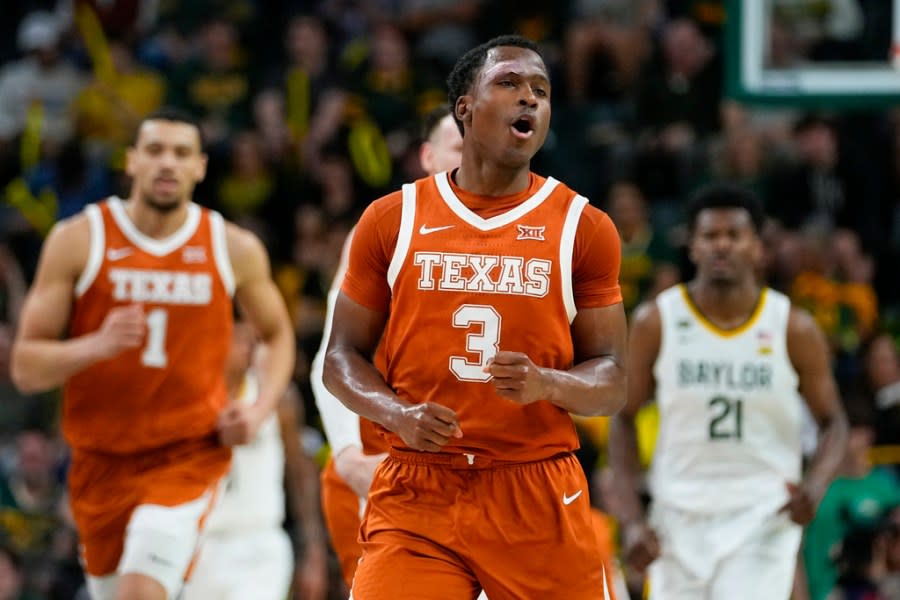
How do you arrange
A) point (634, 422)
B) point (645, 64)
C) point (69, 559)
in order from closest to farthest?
1. point (634, 422)
2. point (69, 559)
3. point (645, 64)

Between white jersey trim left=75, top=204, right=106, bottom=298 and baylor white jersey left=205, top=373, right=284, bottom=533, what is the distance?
Result: 5.70 feet

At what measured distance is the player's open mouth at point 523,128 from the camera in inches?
176

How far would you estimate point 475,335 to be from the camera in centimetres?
443

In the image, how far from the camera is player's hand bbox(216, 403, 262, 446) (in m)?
6.72

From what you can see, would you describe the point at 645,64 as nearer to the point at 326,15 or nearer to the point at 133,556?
the point at 326,15

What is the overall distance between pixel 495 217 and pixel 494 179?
138mm

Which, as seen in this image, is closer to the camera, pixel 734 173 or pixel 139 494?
pixel 139 494

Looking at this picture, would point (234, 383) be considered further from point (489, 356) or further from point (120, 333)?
point (489, 356)

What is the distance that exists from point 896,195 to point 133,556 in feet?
26.1

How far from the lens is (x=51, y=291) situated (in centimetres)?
658

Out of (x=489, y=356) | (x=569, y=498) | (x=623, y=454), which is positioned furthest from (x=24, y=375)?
(x=569, y=498)

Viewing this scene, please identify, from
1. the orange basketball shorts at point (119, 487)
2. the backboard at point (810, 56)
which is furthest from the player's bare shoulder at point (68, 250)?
the backboard at point (810, 56)

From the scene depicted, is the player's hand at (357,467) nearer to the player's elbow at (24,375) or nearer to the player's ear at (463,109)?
the player's ear at (463,109)

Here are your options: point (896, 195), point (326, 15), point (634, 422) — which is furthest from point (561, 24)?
point (634, 422)
